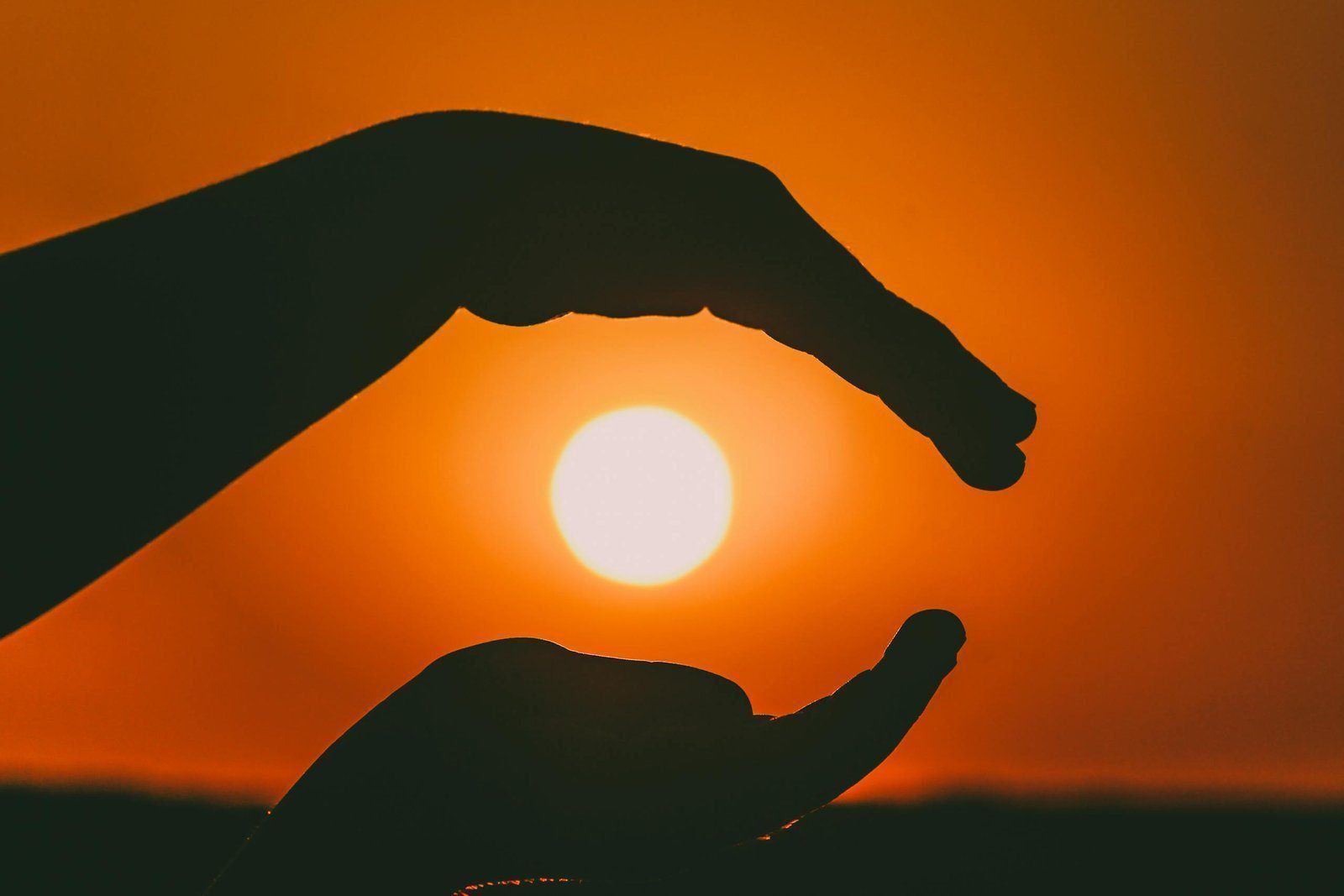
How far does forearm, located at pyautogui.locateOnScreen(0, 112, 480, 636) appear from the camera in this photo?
0.23 m

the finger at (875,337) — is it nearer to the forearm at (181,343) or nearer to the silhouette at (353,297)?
the silhouette at (353,297)

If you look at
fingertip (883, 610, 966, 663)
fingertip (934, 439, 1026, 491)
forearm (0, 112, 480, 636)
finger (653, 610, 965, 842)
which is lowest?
finger (653, 610, 965, 842)

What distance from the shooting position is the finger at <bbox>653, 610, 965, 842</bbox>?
0.98 feet

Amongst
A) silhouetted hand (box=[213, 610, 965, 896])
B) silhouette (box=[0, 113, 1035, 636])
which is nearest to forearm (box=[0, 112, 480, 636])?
silhouette (box=[0, 113, 1035, 636])

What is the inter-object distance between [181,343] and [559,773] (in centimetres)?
18

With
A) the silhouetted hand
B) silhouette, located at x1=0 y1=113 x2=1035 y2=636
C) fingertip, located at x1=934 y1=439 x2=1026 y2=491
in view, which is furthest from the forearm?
fingertip, located at x1=934 y1=439 x2=1026 y2=491

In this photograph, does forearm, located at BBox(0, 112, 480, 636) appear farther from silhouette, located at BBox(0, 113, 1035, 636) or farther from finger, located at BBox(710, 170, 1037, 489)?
finger, located at BBox(710, 170, 1037, 489)

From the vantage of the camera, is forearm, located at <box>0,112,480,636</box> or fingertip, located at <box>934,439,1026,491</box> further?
fingertip, located at <box>934,439,1026,491</box>

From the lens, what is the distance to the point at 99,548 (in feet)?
0.78

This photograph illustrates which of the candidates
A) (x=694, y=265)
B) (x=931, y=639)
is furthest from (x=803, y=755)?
(x=694, y=265)

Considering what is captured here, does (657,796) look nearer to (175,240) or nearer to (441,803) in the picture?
(441,803)

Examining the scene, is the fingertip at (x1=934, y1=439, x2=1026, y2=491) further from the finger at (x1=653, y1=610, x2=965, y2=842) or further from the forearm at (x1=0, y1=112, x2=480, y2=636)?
the forearm at (x1=0, y1=112, x2=480, y2=636)

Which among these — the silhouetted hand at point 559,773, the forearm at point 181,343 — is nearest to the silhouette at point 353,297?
the forearm at point 181,343

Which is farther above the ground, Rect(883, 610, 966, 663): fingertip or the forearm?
the forearm
